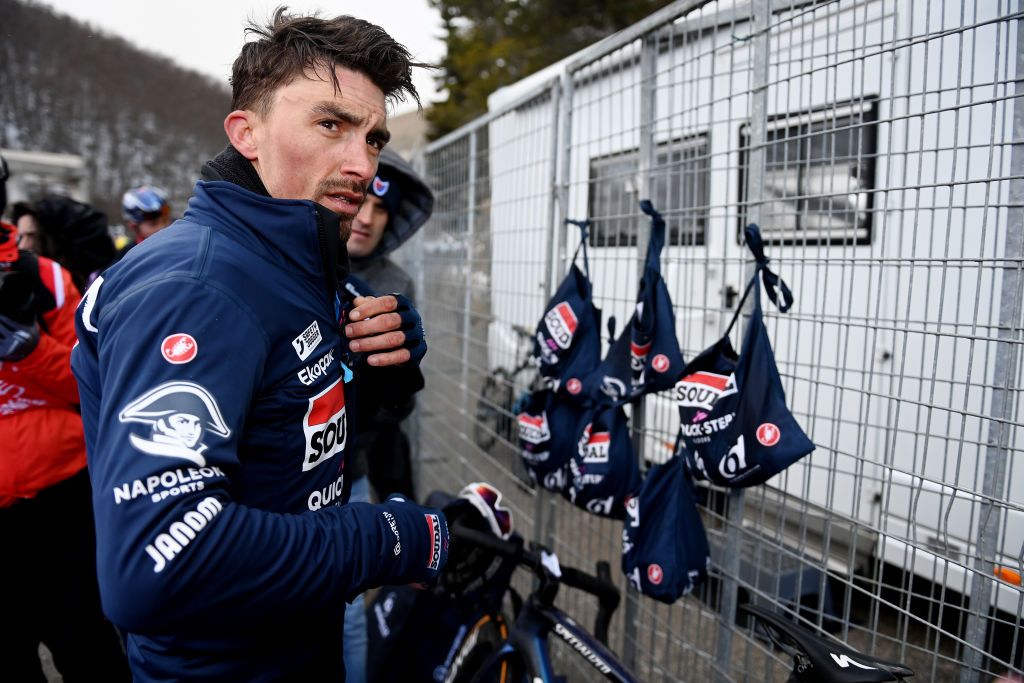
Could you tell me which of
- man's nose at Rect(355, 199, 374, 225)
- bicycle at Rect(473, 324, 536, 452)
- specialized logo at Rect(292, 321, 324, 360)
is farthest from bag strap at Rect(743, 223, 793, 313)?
man's nose at Rect(355, 199, 374, 225)

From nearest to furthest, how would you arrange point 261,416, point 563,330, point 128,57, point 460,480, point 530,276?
point 261,416 < point 563,330 < point 530,276 < point 460,480 < point 128,57

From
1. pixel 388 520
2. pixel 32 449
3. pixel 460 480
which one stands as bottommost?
pixel 460 480

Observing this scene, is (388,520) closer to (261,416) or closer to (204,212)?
A: (261,416)

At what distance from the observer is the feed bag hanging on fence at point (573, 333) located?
2141mm

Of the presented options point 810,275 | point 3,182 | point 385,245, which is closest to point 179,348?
point 3,182

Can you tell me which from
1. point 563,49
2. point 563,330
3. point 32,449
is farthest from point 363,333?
point 563,49

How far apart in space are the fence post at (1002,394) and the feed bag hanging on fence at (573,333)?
1.11 meters

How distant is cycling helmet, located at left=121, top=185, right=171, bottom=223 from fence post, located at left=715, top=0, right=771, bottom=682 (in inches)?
170

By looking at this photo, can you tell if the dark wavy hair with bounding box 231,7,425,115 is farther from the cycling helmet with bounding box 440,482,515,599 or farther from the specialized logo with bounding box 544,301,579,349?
the cycling helmet with bounding box 440,482,515,599

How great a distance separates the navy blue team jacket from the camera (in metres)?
0.90

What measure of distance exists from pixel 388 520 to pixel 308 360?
33cm

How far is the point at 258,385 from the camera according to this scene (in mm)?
1059

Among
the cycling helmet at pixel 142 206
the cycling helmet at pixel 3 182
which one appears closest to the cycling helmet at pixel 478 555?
the cycling helmet at pixel 3 182

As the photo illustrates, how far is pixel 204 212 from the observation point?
1.18m
